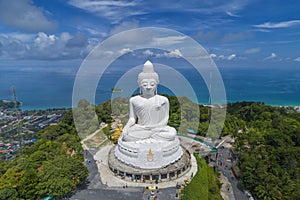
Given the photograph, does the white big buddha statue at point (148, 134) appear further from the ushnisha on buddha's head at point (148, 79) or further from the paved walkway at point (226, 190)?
the paved walkway at point (226, 190)

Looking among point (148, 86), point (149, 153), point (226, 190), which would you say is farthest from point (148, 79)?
point (226, 190)

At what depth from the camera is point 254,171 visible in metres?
15.8

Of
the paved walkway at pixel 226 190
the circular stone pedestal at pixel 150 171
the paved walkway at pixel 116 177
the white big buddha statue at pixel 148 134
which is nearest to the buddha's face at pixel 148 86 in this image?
the white big buddha statue at pixel 148 134

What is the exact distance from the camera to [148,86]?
16.8m

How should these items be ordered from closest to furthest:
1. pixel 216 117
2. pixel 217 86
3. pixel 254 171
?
pixel 254 171 < pixel 217 86 < pixel 216 117

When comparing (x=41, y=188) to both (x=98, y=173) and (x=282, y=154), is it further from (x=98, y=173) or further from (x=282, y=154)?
(x=282, y=154)

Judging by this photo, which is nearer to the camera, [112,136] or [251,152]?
[251,152]

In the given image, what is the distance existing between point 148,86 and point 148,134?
3526mm

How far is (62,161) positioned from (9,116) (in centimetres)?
2407

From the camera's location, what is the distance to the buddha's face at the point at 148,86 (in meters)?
16.8

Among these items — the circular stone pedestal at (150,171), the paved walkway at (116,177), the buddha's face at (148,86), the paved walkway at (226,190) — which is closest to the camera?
the paved walkway at (116,177)

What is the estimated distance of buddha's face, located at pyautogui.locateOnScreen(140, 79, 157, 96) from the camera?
16.8 meters

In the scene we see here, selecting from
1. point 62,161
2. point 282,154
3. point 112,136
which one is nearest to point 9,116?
point 112,136

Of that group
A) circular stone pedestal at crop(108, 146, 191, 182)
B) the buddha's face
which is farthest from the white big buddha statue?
circular stone pedestal at crop(108, 146, 191, 182)
